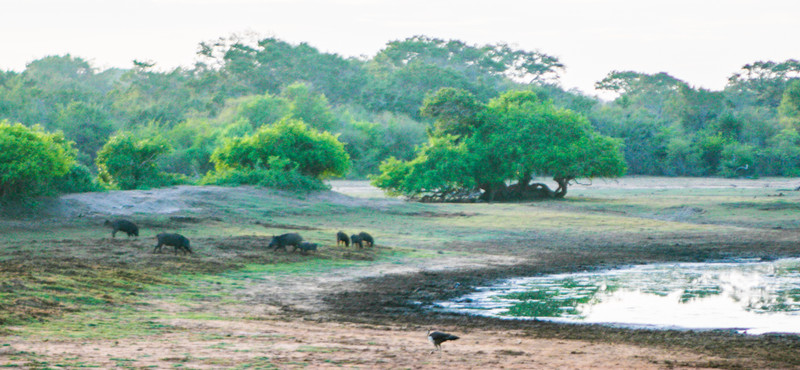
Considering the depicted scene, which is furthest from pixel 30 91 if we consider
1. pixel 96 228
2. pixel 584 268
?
pixel 584 268

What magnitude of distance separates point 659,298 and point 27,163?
18.1m

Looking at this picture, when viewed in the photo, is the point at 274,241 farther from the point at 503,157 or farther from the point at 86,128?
the point at 86,128

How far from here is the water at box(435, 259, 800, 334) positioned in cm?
1246

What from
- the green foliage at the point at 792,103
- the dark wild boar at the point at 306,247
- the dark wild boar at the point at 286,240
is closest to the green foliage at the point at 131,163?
the dark wild boar at the point at 286,240

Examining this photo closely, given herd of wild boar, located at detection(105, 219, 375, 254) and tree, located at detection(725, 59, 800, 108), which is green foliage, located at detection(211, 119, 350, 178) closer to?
herd of wild boar, located at detection(105, 219, 375, 254)

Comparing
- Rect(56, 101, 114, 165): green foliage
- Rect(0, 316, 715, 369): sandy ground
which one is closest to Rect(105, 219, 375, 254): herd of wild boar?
Rect(0, 316, 715, 369): sandy ground

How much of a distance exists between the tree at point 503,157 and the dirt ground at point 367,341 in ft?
75.2

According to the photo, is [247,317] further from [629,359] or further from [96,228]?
[96,228]

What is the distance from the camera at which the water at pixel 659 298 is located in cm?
1246

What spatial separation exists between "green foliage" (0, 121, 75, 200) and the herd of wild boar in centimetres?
360

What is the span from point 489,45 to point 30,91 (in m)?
48.2

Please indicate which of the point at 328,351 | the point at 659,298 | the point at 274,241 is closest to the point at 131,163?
the point at 274,241

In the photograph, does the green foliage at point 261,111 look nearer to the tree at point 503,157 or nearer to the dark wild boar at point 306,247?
the tree at point 503,157

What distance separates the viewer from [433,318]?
40.9 feet
